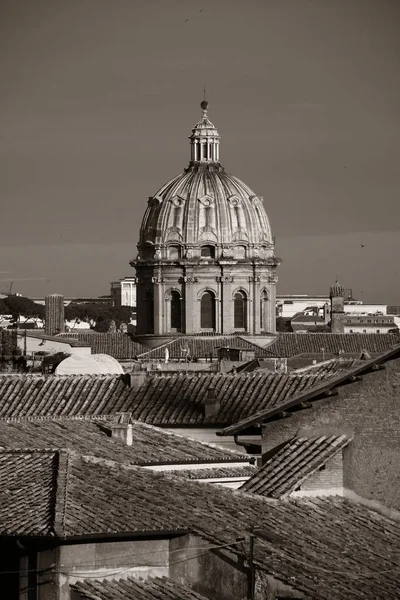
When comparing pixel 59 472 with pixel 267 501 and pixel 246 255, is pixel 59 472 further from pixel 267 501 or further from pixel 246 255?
pixel 246 255

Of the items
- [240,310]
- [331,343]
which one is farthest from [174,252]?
[331,343]

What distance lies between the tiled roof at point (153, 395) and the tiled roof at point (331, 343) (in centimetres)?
6125

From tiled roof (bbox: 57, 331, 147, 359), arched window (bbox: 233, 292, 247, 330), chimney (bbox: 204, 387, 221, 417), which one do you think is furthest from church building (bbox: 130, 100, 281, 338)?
chimney (bbox: 204, 387, 221, 417)

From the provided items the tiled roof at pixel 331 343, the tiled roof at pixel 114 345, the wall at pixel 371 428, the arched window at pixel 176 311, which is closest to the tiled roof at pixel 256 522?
the wall at pixel 371 428

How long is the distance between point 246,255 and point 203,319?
15.5ft

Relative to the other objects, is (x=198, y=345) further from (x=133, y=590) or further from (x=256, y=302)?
(x=133, y=590)

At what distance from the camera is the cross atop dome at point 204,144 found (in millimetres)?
125375

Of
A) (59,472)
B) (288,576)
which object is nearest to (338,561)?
(288,576)

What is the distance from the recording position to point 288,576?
19.0 metres

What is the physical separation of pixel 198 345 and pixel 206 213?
1230 cm

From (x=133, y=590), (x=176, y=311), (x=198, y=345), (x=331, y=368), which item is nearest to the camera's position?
(x=133, y=590)

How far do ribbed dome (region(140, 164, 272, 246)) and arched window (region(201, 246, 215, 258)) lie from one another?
43 centimetres

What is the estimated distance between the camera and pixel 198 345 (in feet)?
371

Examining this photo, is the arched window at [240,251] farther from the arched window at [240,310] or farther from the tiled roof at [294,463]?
the tiled roof at [294,463]
